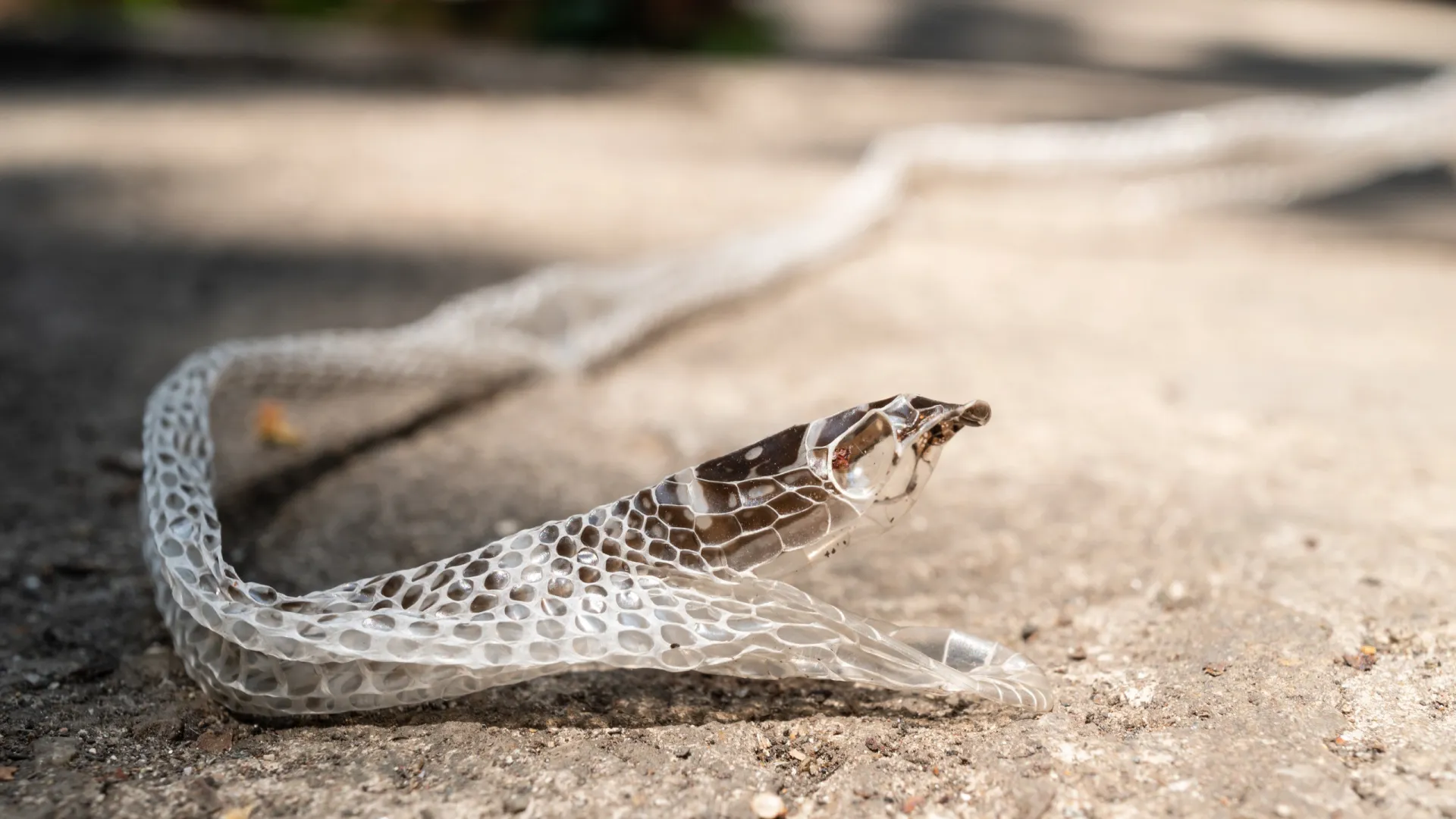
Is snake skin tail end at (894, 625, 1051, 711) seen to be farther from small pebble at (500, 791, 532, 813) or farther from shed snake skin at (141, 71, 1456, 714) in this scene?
small pebble at (500, 791, 532, 813)

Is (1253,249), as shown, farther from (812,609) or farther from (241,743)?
(241,743)

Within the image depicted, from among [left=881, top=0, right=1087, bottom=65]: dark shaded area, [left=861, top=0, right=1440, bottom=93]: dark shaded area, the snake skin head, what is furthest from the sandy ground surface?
[left=881, top=0, right=1087, bottom=65]: dark shaded area

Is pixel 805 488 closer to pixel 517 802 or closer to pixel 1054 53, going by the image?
pixel 517 802

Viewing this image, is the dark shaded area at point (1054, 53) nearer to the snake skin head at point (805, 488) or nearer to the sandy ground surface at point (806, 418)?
the sandy ground surface at point (806, 418)

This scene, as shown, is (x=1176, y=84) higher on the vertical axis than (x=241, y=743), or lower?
higher

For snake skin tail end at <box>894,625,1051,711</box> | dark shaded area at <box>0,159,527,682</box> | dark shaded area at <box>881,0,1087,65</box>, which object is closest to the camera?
snake skin tail end at <box>894,625,1051,711</box>

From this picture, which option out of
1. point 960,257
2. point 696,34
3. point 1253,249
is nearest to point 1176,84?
point 696,34

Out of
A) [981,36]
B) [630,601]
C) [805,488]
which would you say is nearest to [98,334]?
[630,601]
